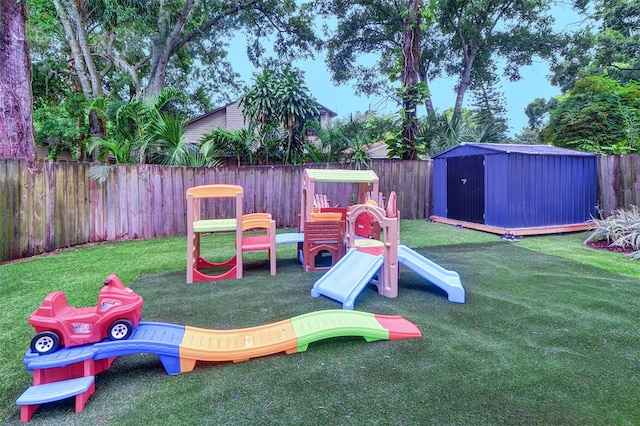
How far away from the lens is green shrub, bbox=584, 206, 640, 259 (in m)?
5.93

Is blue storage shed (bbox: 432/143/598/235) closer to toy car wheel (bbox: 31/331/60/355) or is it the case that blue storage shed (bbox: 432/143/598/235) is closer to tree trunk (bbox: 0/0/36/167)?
toy car wheel (bbox: 31/331/60/355)

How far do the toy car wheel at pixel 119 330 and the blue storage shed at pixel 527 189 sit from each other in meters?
7.21

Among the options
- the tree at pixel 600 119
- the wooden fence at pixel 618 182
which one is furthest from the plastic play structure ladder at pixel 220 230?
the tree at pixel 600 119

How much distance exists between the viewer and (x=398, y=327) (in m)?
2.93

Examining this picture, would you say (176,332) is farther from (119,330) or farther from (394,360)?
(394,360)

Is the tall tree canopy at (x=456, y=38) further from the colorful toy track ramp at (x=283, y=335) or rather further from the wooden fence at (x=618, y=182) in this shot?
the colorful toy track ramp at (x=283, y=335)

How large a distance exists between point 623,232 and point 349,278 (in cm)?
556

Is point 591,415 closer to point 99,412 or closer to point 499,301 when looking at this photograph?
point 499,301

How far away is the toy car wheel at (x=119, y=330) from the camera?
2281 mm

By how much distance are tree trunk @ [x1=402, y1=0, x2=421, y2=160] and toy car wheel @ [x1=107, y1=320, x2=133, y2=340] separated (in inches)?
386

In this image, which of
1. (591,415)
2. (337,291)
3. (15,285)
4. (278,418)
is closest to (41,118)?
(15,285)

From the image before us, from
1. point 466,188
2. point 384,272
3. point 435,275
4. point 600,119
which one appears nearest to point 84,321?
point 384,272

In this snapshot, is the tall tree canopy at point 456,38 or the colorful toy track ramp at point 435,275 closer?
the colorful toy track ramp at point 435,275

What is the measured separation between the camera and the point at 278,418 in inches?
74.3
